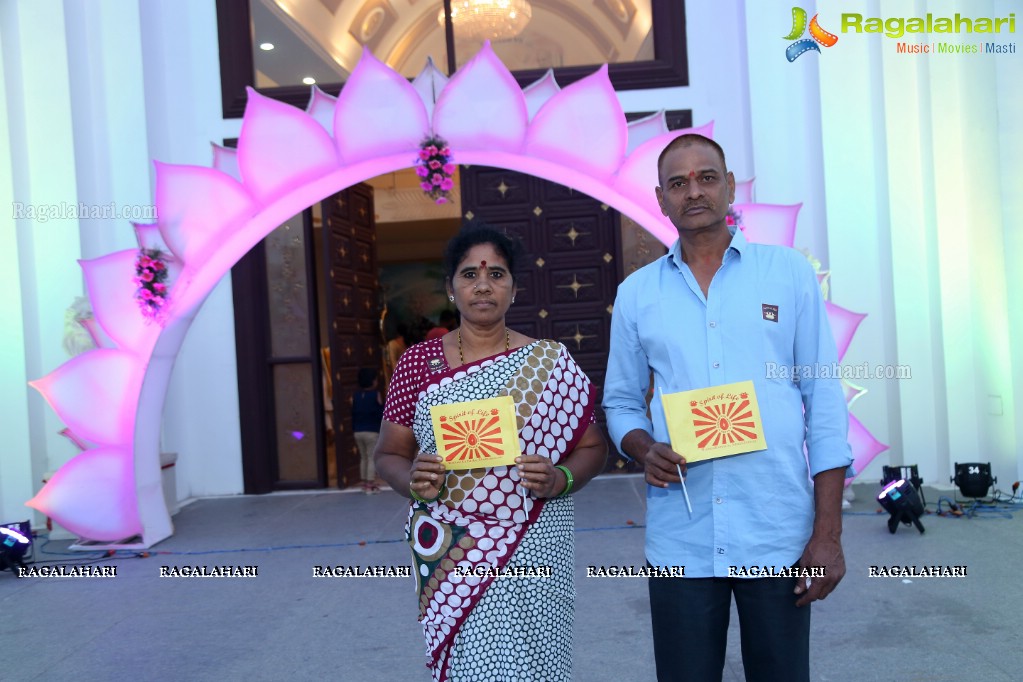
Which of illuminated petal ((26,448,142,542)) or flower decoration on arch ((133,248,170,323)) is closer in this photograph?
flower decoration on arch ((133,248,170,323))

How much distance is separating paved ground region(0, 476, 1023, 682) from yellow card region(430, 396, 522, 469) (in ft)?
5.50

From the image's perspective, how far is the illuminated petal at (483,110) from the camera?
5598mm

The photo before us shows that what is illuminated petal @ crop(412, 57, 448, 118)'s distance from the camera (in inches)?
234

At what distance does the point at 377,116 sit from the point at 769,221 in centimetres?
273

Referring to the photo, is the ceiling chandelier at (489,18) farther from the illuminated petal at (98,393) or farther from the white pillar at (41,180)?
the illuminated petal at (98,393)

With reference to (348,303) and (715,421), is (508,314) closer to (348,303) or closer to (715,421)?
(348,303)

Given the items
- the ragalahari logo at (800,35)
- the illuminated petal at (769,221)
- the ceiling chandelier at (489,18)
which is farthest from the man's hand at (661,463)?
the ceiling chandelier at (489,18)

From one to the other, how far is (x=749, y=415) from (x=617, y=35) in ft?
22.9

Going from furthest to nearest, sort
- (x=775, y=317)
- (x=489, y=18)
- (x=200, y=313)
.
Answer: (x=489, y=18) < (x=200, y=313) < (x=775, y=317)

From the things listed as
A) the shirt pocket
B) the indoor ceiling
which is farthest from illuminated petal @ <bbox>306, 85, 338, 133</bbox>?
the shirt pocket

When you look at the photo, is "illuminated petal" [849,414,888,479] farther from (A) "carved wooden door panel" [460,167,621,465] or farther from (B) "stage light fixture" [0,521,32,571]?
(B) "stage light fixture" [0,521,32,571]

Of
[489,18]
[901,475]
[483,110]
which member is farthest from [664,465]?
[489,18]

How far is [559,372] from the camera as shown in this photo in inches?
97.0

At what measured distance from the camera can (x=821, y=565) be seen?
1.95 metres
